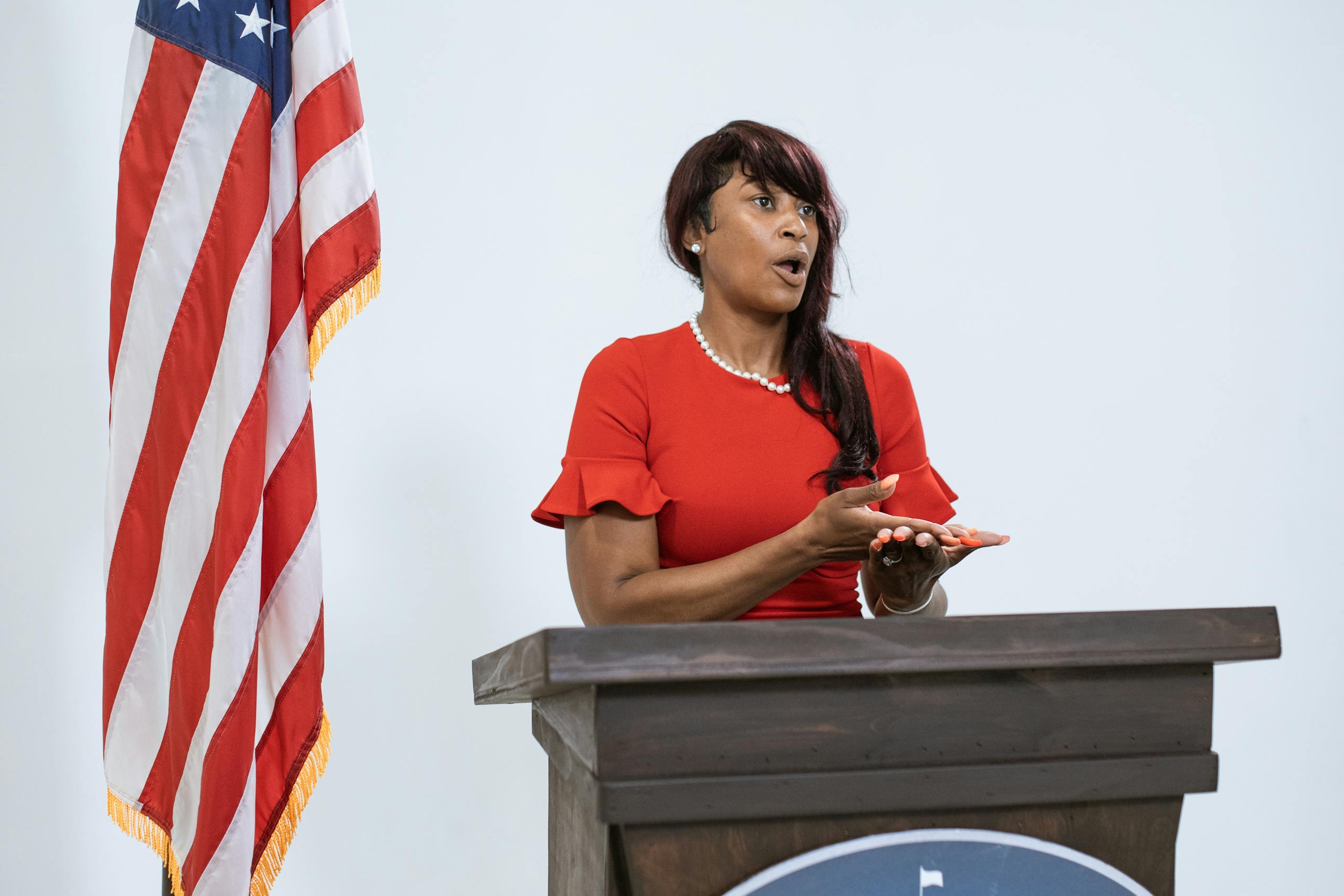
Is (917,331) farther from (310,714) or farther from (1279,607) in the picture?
(310,714)

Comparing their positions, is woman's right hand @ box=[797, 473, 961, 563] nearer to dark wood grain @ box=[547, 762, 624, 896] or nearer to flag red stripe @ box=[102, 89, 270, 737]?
dark wood grain @ box=[547, 762, 624, 896]

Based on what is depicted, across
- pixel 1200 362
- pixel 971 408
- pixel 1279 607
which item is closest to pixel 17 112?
pixel 971 408

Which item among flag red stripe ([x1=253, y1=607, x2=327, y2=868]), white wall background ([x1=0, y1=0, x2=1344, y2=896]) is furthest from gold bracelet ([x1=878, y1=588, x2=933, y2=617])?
white wall background ([x1=0, y1=0, x2=1344, y2=896])

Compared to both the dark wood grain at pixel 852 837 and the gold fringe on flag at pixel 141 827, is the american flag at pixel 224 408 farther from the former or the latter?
the dark wood grain at pixel 852 837

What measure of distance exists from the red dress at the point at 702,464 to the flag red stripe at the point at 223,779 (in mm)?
503

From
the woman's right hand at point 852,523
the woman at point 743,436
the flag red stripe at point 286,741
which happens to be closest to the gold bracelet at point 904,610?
the woman at point 743,436

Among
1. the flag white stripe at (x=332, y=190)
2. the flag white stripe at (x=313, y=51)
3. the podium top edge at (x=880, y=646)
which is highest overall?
the flag white stripe at (x=313, y=51)

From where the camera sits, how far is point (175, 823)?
148 centimetres

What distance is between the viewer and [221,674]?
147cm

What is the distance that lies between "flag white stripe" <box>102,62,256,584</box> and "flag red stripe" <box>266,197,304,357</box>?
0.34 feet

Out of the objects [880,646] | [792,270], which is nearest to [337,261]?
[792,270]

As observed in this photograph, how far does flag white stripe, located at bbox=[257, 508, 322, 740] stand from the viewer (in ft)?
5.15

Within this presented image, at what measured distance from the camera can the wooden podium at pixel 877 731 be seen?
2.58 ft

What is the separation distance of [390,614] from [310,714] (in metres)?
0.49
